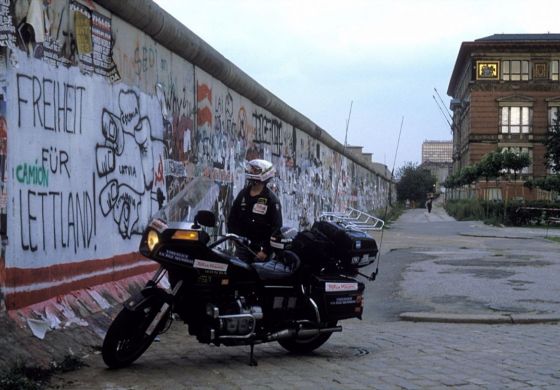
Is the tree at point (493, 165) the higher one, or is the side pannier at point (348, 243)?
the tree at point (493, 165)

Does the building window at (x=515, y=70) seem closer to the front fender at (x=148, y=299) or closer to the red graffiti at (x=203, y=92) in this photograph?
the red graffiti at (x=203, y=92)

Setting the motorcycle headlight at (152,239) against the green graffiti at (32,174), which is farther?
the green graffiti at (32,174)

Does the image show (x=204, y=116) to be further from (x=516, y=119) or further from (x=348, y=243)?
(x=516, y=119)

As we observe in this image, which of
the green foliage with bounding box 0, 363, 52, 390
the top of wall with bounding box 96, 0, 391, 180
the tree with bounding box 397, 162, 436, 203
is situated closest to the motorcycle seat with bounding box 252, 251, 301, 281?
the green foliage with bounding box 0, 363, 52, 390

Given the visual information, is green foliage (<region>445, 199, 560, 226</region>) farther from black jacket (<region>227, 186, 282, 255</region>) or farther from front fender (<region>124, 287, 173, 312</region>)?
front fender (<region>124, 287, 173, 312</region>)

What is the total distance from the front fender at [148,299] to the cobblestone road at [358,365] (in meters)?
0.52

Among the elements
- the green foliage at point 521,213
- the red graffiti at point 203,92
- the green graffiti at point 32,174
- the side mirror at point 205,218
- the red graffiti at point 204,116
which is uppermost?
the red graffiti at point 203,92

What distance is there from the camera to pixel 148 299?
5781 mm

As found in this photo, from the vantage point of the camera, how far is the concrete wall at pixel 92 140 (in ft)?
19.8

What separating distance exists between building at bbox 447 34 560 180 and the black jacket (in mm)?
69072

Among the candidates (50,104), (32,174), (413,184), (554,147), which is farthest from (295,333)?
(413,184)

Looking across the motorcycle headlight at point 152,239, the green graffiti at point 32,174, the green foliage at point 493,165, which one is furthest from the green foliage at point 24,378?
the green foliage at point 493,165

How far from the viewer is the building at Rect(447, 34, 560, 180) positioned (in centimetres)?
7306

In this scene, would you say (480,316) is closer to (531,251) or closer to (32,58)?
(32,58)
